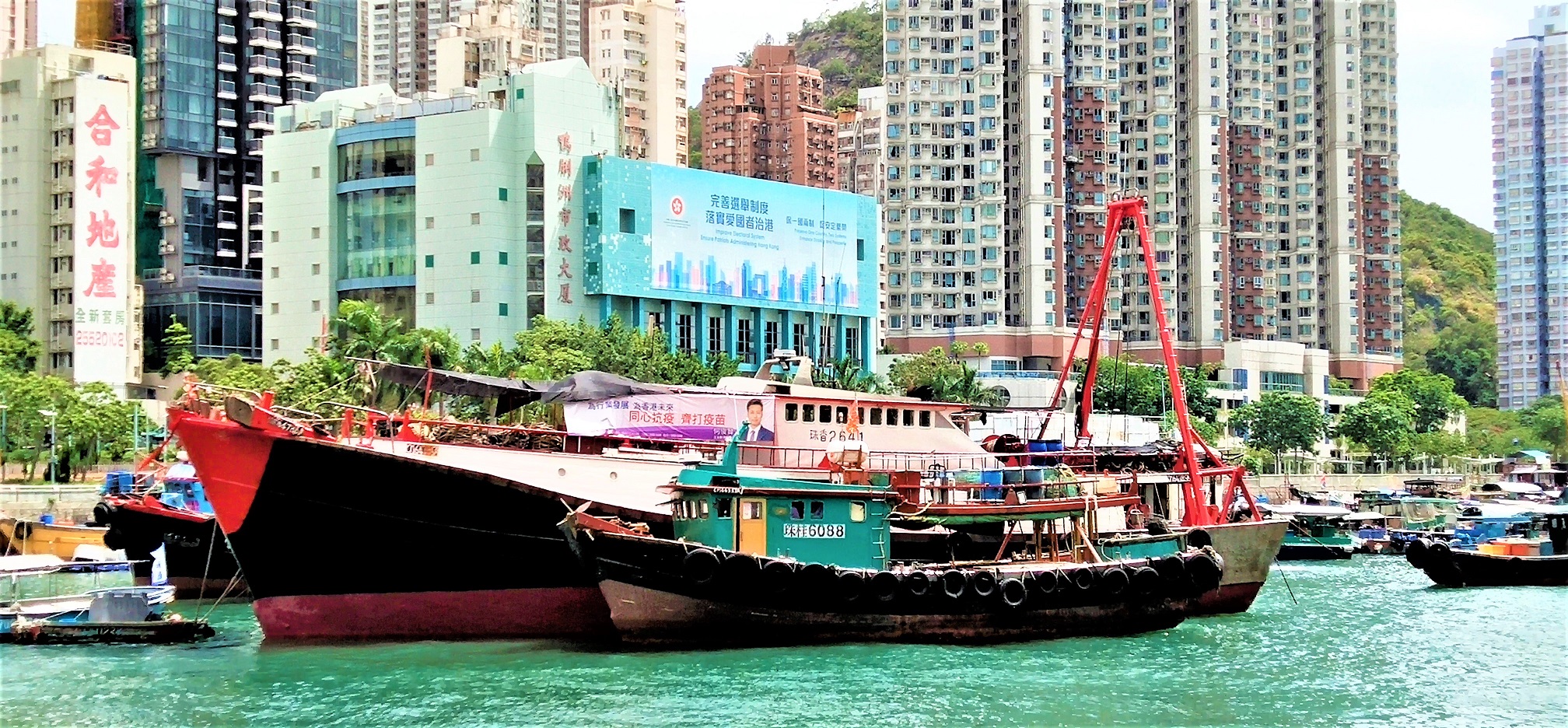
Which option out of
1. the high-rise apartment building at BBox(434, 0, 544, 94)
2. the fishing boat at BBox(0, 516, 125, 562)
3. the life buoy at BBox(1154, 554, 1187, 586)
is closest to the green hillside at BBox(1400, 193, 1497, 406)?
the high-rise apartment building at BBox(434, 0, 544, 94)

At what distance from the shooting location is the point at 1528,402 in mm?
139000

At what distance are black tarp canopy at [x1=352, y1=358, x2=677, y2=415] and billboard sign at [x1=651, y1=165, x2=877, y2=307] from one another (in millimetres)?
42369

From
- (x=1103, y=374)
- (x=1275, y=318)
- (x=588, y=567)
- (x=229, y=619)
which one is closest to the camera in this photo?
(x=588, y=567)

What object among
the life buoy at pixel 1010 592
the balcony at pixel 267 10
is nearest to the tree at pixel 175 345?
the balcony at pixel 267 10

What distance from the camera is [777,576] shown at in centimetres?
3259

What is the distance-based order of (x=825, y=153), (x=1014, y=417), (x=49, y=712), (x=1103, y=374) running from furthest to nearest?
(x=825, y=153)
(x=1103, y=374)
(x=1014, y=417)
(x=49, y=712)

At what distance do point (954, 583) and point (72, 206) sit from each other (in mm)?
62656

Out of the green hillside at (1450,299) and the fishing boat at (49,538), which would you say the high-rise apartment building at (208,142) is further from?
the green hillside at (1450,299)

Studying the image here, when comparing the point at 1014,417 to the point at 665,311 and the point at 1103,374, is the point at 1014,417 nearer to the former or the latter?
the point at 665,311

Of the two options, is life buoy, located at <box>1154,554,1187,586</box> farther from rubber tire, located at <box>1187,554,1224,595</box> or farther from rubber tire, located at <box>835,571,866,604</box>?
rubber tire, located at <box>835,571,866,604</box>

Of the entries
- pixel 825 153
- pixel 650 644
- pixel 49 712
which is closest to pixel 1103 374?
pixel 825 153

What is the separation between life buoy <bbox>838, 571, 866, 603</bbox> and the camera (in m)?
33.1

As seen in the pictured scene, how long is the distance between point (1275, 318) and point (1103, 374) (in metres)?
33.3

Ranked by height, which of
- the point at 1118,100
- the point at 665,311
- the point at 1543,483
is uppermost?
the point at 1118,100
